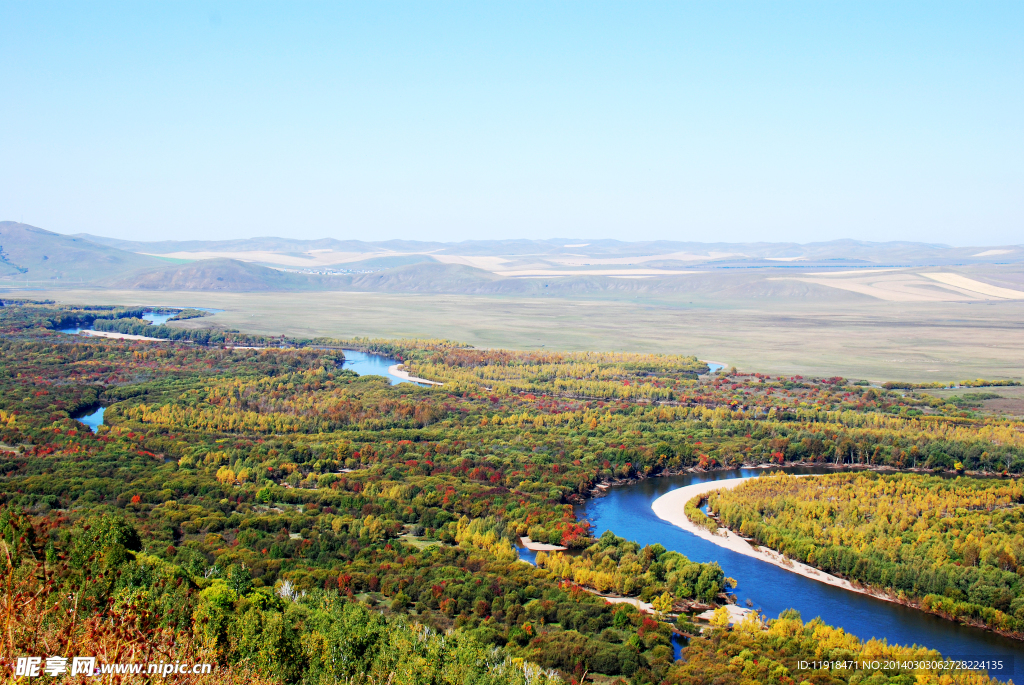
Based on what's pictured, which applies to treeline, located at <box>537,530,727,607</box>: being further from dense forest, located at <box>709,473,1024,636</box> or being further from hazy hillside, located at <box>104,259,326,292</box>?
hazy hillside, located at <box>104,259,326,292</box>

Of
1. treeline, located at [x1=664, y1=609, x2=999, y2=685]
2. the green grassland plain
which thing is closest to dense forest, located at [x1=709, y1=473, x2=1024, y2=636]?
treeline, located at [x1=664, y1=609, x2=999, y2=685]

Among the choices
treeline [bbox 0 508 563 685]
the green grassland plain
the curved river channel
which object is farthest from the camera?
the green grassland plain

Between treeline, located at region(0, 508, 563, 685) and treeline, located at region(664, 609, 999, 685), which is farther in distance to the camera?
treeline, located at region(664, 609, 999, 685)

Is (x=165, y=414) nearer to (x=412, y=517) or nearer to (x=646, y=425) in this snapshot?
(x=412, y=517)

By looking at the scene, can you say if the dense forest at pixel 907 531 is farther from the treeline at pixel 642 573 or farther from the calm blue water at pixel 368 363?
the calm blue water at pixel 368 363

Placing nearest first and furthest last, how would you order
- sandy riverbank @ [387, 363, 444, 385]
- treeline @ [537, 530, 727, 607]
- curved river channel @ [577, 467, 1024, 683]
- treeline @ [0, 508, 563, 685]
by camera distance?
1. treeline @ [0, 508, 563, 685]
2. curved river channel @ [577, 467, 1024, 683]
3. treeline @ [537, 530, 727, 607]
4. sandy riverbank @ [387, 363, 444, 385]

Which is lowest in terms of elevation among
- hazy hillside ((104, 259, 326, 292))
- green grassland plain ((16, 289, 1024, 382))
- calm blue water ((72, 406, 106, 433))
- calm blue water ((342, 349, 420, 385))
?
calm blue water ((72, 406, 106, 433))

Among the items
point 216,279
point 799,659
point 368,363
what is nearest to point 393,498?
point 799,659

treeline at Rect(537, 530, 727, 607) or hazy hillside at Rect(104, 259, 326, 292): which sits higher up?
hazy hillside at Rect(104, 259, 326, 292)
